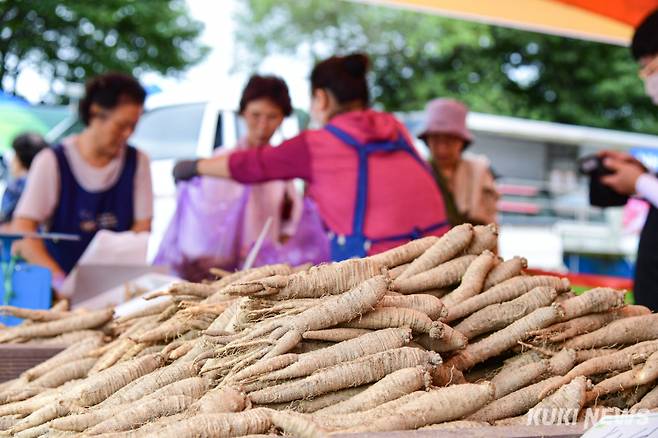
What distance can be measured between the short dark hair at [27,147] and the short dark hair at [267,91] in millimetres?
2206

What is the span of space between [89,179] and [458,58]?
12.3 m

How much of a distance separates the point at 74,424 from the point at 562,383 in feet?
3.08

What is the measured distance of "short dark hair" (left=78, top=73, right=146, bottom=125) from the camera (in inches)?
167

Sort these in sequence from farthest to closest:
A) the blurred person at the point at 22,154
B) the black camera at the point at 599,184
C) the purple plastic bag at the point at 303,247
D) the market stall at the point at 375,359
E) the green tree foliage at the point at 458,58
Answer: the green tree foliage at the point at 458,58, the blurred person at the point at 22,154, the purple plastic bag at the point at 303,247, the black camera at the point at 599,184, the market stall at the point at 375,359

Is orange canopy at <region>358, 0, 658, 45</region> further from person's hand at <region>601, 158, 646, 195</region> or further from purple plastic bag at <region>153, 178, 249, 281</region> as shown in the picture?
person's hand at <region>601, 158, 646, 195</region>

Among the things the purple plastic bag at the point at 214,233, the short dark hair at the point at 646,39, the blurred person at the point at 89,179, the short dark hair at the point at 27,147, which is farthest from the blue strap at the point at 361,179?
the short dark hair at the point at 27,147

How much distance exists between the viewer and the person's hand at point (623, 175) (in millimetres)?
3229

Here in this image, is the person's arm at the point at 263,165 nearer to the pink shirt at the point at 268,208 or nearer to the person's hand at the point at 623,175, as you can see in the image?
the pink shirt at the point at 268,208

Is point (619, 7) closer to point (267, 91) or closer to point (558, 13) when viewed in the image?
point (558, 13)

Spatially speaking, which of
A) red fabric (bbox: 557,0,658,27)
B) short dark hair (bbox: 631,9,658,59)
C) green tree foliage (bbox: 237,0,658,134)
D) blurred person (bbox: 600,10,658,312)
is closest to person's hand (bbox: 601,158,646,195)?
blurred person (bbox: 600,10,658,312)

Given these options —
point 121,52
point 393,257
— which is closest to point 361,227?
point 393,257

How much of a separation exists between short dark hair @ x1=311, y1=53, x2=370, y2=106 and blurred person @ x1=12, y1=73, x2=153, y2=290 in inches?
48.0

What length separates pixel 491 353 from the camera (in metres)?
1.68

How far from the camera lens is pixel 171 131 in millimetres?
6367
